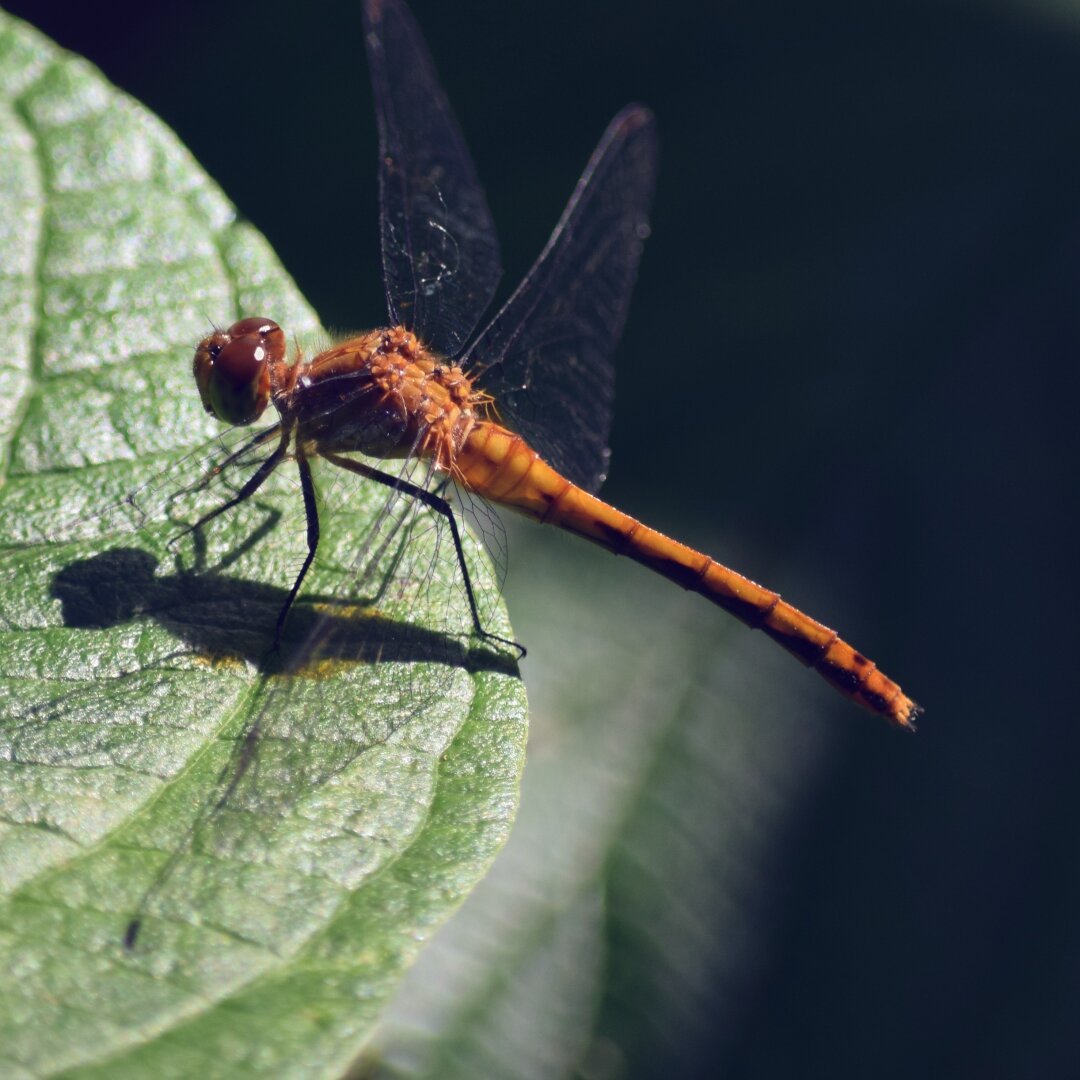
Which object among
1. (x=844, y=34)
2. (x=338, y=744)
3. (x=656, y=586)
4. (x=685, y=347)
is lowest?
(x=338, y=744)

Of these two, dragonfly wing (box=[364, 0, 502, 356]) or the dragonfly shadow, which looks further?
dragonfly wing (box=[364, 0, 502, 356])

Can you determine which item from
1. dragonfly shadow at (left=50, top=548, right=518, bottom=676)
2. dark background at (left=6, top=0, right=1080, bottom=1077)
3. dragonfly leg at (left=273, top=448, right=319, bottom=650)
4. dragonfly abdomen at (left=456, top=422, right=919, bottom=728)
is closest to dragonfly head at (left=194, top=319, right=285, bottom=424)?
dragonfly leg at (left=273, top=448, right=319, bottom=650)

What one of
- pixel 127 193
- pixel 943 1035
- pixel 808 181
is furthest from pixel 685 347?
pixel 943 1035

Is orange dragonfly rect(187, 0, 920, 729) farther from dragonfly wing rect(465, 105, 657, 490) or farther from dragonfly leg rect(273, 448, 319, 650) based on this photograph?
dragonfly leg rect(273, 448, 319, 650)

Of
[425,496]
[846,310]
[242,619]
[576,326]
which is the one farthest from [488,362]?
[846,310]

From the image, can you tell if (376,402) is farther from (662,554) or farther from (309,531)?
(662,554)

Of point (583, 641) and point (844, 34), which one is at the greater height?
point (844, 34)

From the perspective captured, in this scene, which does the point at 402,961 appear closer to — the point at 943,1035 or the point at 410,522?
the point at 410,522

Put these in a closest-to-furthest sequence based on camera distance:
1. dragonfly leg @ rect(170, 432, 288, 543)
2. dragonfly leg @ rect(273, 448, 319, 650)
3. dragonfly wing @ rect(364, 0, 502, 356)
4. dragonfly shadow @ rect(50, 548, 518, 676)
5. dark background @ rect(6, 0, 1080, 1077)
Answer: dragonfly shadow @ rect(50, 548, 518, 676) → dragonfly leg @ rect(273, 448, 319, 650) → dragonfly leg @ rect(170, 432, 288, 543) → dragonfly wing @ rect(364, 0, 502, 356) → dark background @ rect(6, 0, 1080, 1077)
